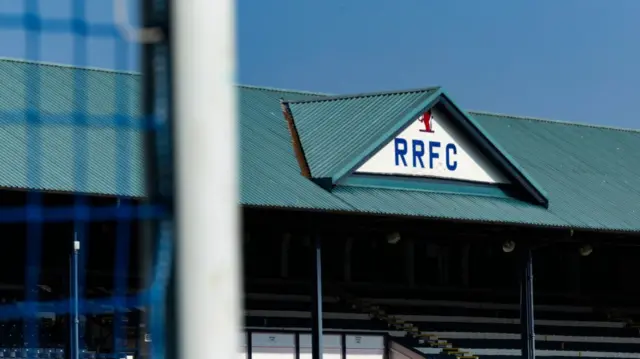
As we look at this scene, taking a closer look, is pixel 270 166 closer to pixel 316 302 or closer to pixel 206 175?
pixel 316 302

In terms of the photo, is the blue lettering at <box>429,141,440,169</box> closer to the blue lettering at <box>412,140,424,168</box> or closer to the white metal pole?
the blue lettering at <box>412,140,424,168</box>

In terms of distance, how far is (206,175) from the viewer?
2.98 metres

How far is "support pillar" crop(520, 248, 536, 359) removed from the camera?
89.4ft

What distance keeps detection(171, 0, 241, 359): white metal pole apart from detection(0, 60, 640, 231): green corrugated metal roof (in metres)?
14.0

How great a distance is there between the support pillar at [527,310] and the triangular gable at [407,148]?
4.24 ft

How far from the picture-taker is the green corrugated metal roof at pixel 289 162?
21.3 meters

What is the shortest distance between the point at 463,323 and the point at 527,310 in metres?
4.85

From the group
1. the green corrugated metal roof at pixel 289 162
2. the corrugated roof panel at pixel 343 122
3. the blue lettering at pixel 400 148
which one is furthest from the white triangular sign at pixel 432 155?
the green corrugated metal roof at pixel 289 162

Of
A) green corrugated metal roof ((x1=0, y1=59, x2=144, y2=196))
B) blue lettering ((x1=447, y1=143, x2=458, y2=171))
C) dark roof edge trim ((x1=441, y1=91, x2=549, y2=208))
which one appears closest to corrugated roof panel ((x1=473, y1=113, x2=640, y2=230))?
dark roof edge trim ((x1=441, y1=91, x2=549, y2=208))

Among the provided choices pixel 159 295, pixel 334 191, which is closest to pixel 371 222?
pixel 334 191

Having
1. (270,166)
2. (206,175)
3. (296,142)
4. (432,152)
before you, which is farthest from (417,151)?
(206,175)

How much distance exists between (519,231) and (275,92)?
20.5 feet

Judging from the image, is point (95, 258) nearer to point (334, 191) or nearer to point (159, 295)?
point (334, 191)

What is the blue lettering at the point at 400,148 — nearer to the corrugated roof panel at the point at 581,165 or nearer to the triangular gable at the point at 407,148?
the triangular gable at the point at 407,148
